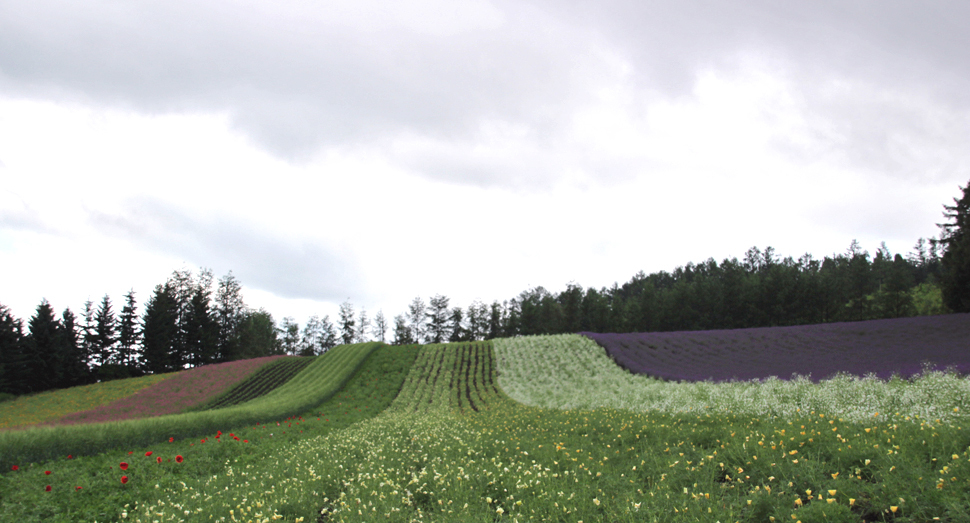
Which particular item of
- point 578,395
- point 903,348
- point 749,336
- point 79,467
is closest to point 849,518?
point 79,467

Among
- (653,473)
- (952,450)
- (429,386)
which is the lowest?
(429,386)

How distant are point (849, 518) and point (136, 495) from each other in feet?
38.3

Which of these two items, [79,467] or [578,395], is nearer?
[79,467]

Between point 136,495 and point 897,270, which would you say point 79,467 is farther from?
point 897,270

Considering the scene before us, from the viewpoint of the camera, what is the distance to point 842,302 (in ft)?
224

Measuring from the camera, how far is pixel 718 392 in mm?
15969

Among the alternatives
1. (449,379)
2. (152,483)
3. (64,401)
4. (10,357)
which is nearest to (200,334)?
(10,357)

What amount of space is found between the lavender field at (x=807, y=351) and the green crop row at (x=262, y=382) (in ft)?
85.2

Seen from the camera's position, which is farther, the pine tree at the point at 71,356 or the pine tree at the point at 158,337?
the pine tree at the point at 158,337

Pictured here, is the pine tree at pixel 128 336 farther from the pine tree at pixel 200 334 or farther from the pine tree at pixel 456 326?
the pine tree at pixel 456 326

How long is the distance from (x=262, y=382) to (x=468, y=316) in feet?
210

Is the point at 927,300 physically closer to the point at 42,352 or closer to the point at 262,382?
the point at 262,382

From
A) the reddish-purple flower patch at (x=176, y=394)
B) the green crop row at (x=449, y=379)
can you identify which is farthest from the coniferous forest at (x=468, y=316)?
the green crop row at (x=449, y=379)

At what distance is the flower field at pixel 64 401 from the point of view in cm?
2973
